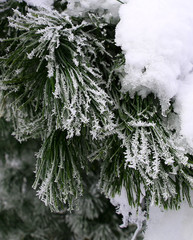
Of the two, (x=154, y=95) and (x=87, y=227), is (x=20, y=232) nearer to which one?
(x=87, y=227)

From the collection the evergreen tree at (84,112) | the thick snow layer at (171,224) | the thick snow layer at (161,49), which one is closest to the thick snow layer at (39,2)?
the evergreen tree at (84,112)

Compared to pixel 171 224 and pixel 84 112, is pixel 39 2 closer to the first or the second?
pixel 84 112

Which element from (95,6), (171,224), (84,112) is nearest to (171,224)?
(171,224)

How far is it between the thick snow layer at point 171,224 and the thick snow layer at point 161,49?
34 centimetres

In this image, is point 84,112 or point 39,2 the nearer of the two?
point 84,112

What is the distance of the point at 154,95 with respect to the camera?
0.70 metres

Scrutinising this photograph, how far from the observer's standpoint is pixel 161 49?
25.2 inches

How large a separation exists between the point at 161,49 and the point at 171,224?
1.88 ft

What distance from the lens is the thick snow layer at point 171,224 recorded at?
2.80 feet

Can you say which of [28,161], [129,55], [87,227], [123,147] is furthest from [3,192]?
[129,55]

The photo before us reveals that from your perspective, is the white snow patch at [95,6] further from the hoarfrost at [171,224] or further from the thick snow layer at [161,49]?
the hoarfrost at [171,224]

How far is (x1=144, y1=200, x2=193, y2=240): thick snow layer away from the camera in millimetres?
854

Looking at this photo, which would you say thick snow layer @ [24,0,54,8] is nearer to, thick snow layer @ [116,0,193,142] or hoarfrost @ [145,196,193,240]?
thick snow layer @ [116,0,193,142]

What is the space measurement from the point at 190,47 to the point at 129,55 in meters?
0.15
